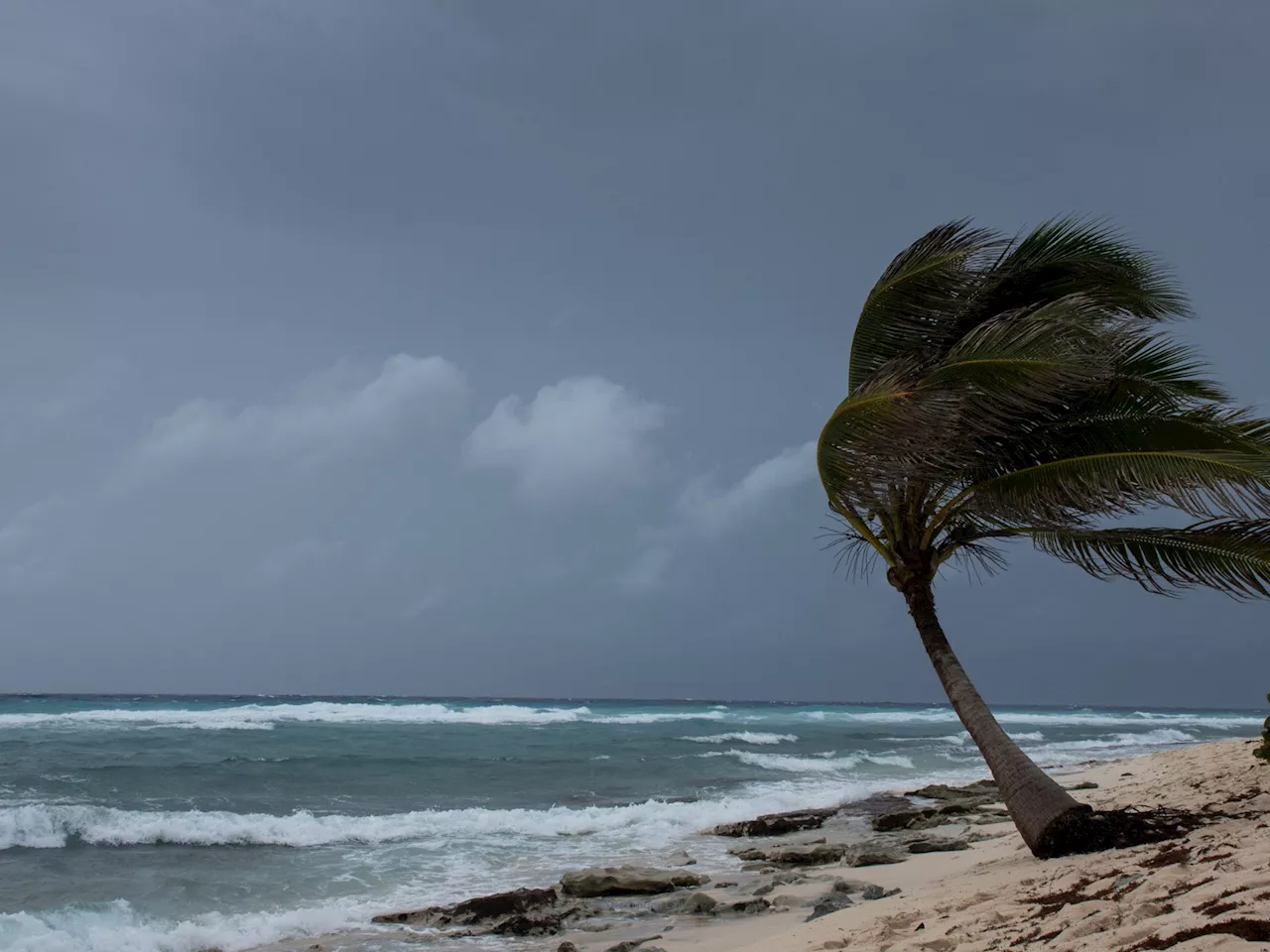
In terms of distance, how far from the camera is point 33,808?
43.3 feet

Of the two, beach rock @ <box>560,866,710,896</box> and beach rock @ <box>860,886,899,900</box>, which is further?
beach rock @ <box>560,866,710,896</box>

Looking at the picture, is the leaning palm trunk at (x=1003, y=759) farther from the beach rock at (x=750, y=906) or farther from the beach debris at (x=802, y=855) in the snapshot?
the beach debris at (x=802, y=855)

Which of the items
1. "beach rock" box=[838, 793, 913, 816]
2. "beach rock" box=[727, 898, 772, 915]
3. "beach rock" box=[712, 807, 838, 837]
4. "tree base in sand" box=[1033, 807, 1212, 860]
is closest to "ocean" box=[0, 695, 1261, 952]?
"beach rock" box=[838, 793, 913, 816]

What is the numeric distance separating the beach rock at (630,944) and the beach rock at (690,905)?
2.88 ft

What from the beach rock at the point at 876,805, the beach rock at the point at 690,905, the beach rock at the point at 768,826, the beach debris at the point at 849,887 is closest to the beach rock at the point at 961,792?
the beach rock at the point at 876,805

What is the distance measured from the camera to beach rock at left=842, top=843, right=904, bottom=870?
1005cm

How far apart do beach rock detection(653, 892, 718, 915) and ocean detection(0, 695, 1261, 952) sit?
6.84 feet

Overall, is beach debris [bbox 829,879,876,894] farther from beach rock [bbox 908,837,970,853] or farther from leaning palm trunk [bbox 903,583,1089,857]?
beach rock [bbox 908,837,970,853]

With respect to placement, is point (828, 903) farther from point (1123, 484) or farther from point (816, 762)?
point (816, 762)

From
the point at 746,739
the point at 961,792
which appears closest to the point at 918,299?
the point at 961,792

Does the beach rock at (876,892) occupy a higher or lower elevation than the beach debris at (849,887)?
higher

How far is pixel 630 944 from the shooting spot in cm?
714

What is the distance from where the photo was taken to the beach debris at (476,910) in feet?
27.2

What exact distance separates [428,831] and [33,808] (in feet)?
18.6
